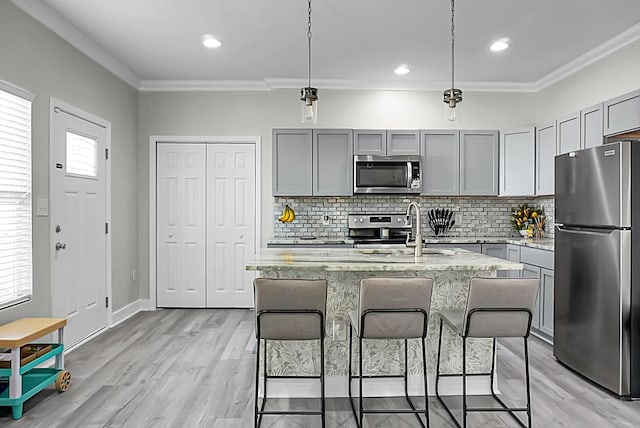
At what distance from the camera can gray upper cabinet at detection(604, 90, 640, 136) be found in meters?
3.31

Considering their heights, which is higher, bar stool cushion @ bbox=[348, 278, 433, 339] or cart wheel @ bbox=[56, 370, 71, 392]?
bar stool cushion @ bbox=[348, 278, 433, 339]

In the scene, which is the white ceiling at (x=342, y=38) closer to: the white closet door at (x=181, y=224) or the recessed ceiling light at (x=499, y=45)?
the recessed ceiling light at (x=499, y=45)

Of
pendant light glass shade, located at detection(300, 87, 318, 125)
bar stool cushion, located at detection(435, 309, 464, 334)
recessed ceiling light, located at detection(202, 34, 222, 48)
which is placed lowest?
bar stool cushion, located at detection(435, 309, 464, 334)

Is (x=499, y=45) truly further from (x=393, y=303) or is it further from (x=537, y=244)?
(x=393, y=303)

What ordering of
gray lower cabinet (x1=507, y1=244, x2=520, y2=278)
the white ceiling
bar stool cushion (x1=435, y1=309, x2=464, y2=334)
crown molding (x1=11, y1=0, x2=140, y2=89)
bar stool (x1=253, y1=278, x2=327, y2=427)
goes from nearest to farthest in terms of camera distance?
bar stool (x1=253, y1=278, x2=327, y2=427) → bar stool cushion (x1=435, y1=309, x2=464, y2=334) → crown molding (x1=11, y1=0, x2=140, y2=89) → the white ceiling → gray lower cabinet (x1=507, y1=244, x2=520, y2=278)

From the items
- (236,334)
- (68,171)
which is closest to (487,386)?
(236,334)

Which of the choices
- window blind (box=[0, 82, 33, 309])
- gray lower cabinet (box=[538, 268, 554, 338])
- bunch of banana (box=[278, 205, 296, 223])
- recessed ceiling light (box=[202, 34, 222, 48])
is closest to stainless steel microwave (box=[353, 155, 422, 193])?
bunch of banana (box=[278, 205, 296, 223])

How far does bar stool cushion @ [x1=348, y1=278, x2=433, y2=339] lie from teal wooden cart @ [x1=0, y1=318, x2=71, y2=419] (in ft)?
6.53

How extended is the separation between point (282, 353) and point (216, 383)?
0.63 meters

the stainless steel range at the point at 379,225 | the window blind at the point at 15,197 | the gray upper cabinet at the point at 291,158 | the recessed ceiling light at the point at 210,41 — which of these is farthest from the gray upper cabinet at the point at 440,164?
the window blind at the point at 15,197

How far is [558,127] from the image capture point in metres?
4.41

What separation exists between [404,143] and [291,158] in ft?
4.42

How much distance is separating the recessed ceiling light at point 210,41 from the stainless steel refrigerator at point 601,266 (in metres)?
3.17

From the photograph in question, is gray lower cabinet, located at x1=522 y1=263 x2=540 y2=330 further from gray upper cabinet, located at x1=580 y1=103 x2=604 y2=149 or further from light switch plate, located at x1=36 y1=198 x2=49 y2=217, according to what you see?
light switch plate, located at x1=36 y1=198 x2=49 y2=217
